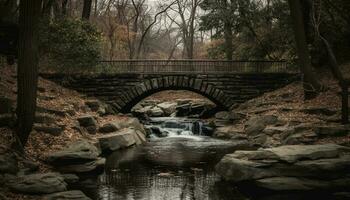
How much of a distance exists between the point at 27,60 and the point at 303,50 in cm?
1352

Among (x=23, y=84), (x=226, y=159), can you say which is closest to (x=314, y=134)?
(x=226, y=159)

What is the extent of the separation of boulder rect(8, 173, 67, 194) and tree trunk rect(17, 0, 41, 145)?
2.46 m

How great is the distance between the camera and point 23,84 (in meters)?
12.0

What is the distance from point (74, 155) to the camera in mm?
12906

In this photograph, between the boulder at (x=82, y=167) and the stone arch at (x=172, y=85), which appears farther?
the stone arch at (x=172, y=85)

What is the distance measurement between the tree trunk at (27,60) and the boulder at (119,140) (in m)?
5.27

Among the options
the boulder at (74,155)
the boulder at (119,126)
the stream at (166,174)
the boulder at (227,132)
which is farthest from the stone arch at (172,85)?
the boulder at (74,155)

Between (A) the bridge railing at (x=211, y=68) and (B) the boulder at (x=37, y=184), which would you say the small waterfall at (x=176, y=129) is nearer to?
(A) the bridge railing at (x=211, y=68)

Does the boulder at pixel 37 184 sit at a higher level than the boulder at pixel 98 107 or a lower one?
lower

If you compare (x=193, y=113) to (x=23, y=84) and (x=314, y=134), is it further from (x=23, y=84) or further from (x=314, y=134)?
(x=23, y=84)

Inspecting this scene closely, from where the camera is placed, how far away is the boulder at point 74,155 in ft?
41.4

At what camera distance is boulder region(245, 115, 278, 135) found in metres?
19.5

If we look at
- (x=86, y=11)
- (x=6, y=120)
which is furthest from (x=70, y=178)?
(x=86, y=11)

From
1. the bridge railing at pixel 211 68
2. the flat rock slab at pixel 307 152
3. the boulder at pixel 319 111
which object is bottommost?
the flat rock slab at pixel 307 152
